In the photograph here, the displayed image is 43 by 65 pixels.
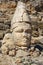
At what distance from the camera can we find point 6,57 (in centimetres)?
1018

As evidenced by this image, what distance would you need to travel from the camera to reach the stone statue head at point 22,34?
10.7m

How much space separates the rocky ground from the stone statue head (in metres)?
0.37

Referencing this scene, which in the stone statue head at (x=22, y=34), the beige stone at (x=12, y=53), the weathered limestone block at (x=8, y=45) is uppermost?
the stone statue head at (x=22, y=34)

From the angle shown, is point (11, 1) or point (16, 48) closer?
point (16, 48)

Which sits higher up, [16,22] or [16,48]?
[16,22]

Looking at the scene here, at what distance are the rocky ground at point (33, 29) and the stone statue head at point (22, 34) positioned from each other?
1.22 ft

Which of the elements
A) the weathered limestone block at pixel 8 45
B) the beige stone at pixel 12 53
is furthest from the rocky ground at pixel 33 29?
the weathered limestone block at pixel 8 45

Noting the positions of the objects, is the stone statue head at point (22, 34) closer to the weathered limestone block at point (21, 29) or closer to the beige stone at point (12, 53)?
the weathered limestone block at point (21, 29)

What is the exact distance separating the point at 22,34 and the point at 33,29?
6301mm

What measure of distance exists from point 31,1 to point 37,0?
23.6 inches

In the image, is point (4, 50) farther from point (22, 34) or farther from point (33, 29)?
point (33, 29)

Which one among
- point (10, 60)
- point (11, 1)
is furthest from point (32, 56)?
point (11, 1)

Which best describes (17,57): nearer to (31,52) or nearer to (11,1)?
(31,52)

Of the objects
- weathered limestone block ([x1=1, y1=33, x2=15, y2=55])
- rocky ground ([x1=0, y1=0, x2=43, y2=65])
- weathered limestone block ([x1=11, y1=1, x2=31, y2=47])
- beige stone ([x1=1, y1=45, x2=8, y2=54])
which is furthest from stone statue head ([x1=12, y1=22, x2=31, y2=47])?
beige stone ([x1=1, y1=45, x2=8, y2=54])
